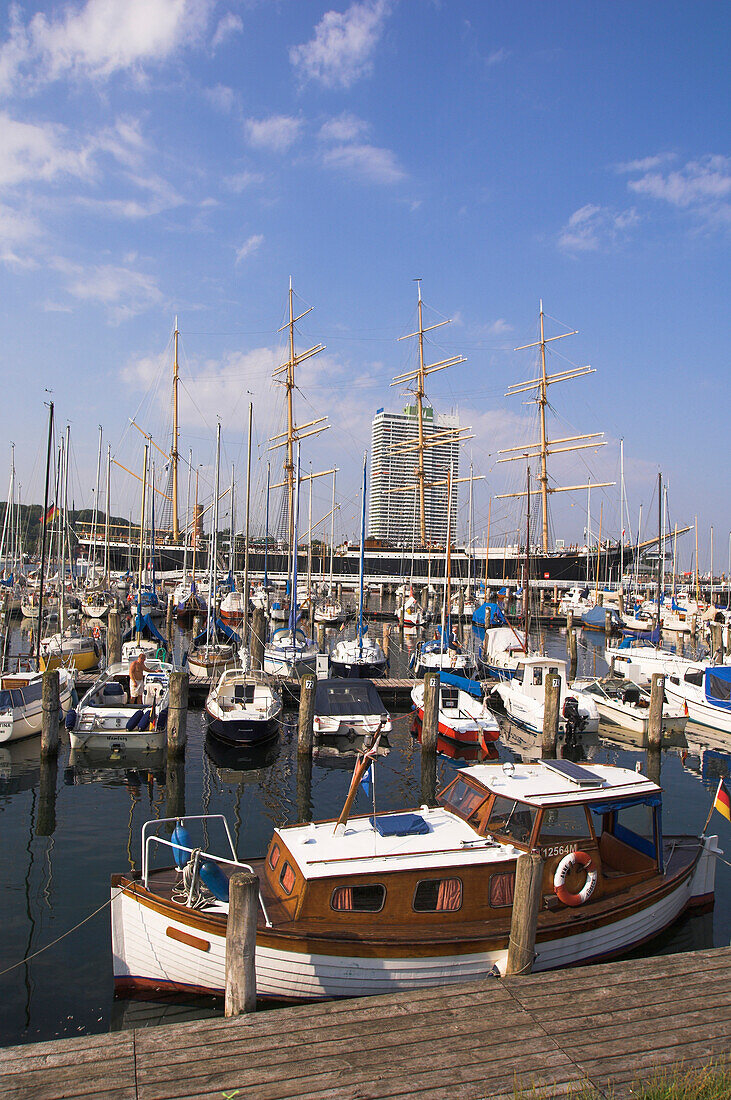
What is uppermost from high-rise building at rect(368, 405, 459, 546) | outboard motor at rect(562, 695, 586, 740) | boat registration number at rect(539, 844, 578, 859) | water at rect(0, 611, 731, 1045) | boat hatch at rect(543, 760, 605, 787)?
high-rise building at rect(368, 405, 459, 546)

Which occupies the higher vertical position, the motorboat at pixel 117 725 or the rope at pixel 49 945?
the motorboat at pixel 117 725

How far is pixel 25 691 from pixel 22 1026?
1625cm

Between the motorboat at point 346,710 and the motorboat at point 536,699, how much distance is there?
616cm

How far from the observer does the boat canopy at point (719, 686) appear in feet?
89.7

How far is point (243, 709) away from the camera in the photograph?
24.2m

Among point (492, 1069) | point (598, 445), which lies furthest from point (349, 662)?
point (598, 445)

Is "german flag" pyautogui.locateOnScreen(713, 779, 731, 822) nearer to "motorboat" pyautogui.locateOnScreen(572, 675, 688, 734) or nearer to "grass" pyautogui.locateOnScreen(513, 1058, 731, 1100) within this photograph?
"grass" pyautogui.locateOnScreen(513, 1058, 731, 1100)

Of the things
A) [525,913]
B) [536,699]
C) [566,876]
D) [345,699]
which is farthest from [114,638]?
[525,913]

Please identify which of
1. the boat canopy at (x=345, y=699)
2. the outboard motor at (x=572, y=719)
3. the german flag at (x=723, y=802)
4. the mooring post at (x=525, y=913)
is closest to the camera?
the mooring post at (x=525, y=913)

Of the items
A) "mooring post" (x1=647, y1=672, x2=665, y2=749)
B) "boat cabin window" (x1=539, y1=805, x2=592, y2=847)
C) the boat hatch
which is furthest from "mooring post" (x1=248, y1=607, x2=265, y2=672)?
"boat cabin window" (x1=539, y1=805, x2=592, y2=847)

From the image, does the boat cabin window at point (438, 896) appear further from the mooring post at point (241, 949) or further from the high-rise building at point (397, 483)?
the high-rise building at point (397, 483)

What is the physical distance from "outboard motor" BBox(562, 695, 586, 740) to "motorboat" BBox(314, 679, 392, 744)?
6.86 m

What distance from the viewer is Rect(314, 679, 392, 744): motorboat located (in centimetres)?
2453

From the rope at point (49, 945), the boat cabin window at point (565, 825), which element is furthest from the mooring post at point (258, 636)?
the boat cabin window at point (565, 825)
